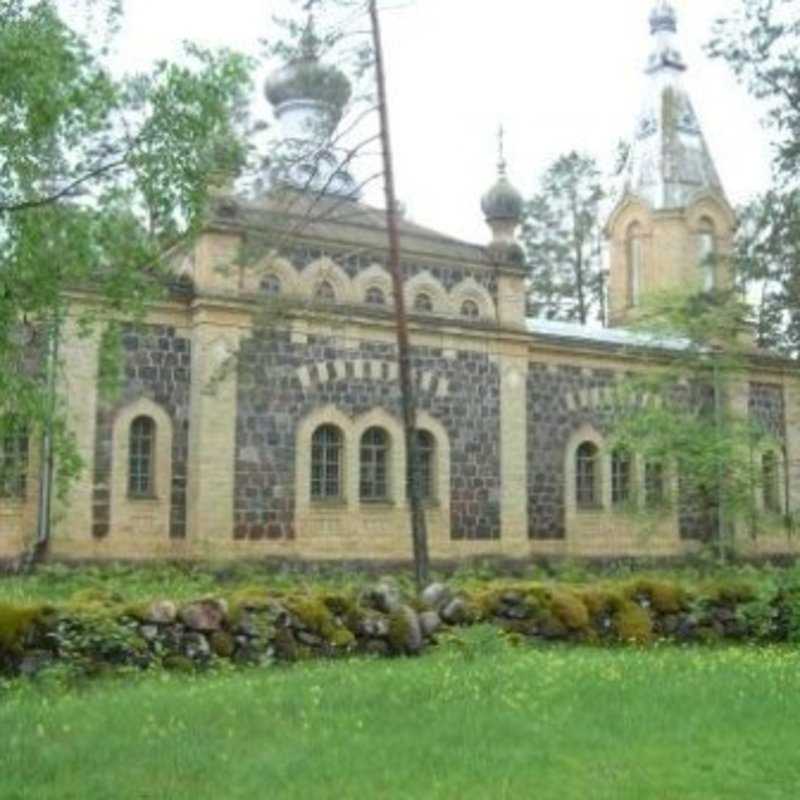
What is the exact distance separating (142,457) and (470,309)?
710 cm

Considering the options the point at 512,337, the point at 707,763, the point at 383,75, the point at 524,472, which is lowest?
the point at 707,763

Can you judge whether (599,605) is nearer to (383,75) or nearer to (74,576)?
(383,75)

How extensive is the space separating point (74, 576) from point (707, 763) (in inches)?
507

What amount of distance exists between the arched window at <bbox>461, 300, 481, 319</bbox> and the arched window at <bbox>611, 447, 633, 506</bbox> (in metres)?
4.36

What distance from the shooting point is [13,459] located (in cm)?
1295

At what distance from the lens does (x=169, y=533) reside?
19766 millimetres

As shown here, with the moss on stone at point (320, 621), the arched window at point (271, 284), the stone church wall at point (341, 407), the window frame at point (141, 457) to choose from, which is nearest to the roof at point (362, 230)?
the arched window at point (271, 284)

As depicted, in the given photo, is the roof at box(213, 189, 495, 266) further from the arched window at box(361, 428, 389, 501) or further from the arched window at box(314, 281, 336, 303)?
the arched window at box(361, 428, 389, 501)

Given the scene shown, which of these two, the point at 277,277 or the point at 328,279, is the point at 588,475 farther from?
the point at 277,277

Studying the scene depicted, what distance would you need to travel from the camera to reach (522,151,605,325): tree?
145 feet

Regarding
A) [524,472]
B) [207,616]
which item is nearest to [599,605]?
[207,616]

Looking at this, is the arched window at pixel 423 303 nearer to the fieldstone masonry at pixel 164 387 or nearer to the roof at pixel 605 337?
the roof at pixel 605 337

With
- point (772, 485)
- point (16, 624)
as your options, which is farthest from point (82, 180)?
point (772, 485)

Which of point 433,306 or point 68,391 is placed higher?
point 433,306
